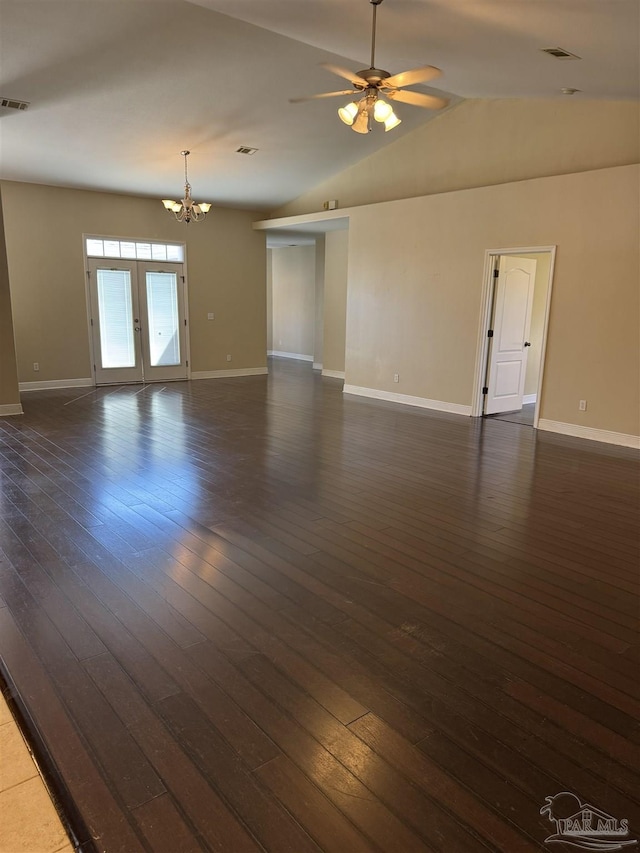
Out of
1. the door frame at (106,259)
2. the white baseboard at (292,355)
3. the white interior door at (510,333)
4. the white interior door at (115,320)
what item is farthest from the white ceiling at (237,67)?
the white baseboard at (292,355)

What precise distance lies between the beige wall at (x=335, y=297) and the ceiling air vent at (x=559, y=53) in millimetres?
6241

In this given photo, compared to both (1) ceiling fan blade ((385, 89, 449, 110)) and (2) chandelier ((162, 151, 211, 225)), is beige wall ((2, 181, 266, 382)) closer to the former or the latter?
(2) chandelier ((162, 151, 211, 225))

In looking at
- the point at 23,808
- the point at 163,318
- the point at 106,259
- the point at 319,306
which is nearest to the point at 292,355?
the point at 319,306

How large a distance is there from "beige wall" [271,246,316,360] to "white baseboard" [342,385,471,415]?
14.8ft

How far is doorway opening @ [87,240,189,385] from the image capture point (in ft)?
29.9

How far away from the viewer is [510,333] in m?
7.41

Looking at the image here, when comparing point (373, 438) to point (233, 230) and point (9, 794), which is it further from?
point (233, 230)

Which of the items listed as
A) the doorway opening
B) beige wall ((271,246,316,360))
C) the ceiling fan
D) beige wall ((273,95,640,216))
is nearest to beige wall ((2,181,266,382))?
the doorway opening

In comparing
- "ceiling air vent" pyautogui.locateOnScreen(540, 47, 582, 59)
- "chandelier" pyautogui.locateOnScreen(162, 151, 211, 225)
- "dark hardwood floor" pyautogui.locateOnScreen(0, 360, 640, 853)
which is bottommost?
"dark hardwood floor" pyautogui.locateOnScreen(0, 360, 640, 853)

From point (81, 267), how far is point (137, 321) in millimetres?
1239

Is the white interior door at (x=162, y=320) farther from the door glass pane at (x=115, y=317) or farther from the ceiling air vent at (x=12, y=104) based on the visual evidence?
the ceiling air vent at (x=12, y=104)

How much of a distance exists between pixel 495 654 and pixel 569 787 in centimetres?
65

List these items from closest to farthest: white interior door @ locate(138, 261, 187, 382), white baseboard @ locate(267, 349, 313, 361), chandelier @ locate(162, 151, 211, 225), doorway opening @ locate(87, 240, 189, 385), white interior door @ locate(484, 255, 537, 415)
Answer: white interior door @ locate(484, 255, 537, 415) → chandelier @ locate(162, 151, 211, 225) → doorway opening @ locate(87, 240, 189, 385) → white interior door @ locate(138, 261, 187, 382) → white baseboard @ locate(267, 349, 313, 361)

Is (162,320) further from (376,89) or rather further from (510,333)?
(376,89)
